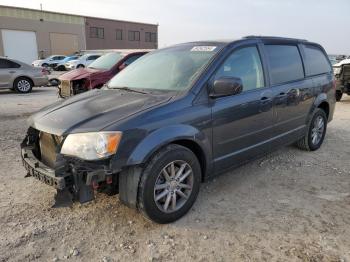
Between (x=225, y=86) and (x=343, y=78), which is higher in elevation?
(x=225, y=86)

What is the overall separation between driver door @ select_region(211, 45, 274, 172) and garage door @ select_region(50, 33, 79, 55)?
1834 inches

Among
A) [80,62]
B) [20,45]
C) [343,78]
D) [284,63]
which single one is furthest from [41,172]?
[20,45]

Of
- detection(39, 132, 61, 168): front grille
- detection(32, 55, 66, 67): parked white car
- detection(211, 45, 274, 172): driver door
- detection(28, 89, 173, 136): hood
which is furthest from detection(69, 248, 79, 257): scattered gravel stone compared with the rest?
detection(32, 55, 66, 67): parked white car

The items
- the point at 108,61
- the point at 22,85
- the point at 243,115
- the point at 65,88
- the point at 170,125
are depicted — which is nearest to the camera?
the point at 170,125

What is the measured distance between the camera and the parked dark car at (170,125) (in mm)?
3006

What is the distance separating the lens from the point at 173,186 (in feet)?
11.3

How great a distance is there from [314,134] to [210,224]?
314cm

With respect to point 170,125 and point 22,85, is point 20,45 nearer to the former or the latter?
point 22,85

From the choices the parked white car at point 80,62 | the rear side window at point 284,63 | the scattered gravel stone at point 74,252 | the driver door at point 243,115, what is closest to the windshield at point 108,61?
the rear side window at point 284,63

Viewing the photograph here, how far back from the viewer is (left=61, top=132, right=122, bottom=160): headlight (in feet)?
9.65

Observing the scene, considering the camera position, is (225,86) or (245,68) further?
(245,68)

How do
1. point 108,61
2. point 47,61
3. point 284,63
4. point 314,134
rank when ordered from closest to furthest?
point 284,63, point 314,134, point 108,61, point 47,61

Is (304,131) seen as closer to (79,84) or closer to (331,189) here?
(331,189)

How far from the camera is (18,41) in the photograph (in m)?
42.8
